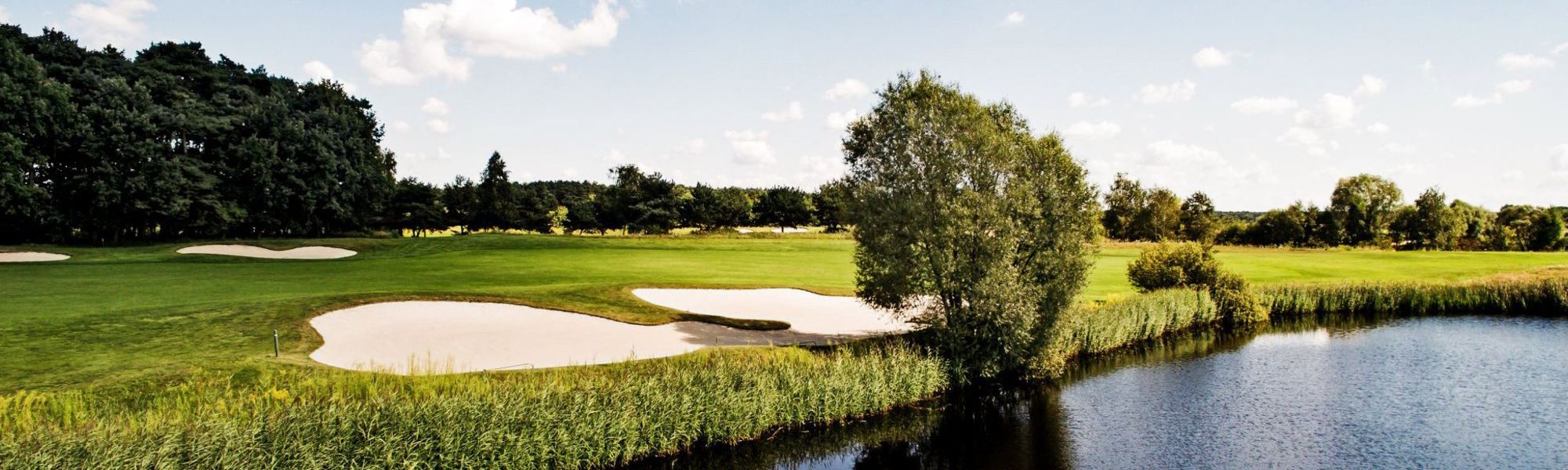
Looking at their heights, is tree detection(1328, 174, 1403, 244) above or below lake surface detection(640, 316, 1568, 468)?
above

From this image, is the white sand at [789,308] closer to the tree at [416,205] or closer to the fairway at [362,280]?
the fairway at [362,280]

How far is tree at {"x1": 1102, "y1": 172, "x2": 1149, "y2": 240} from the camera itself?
2596 inches

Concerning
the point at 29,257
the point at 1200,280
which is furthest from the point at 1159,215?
the point at 29,257

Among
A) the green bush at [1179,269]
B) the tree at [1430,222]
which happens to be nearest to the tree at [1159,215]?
the tree at [1430,222]

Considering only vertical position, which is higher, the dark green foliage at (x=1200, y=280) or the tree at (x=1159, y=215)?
the tree at (x=1159, y=215)

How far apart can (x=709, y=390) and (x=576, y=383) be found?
2.41 meters

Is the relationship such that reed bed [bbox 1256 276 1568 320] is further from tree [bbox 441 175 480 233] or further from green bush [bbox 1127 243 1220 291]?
tree [bbox 441 175 480 233]

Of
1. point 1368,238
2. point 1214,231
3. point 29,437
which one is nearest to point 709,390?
point 29,437

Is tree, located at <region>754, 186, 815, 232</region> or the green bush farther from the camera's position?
tree, located at <region>754, 186, 815, 232</region>

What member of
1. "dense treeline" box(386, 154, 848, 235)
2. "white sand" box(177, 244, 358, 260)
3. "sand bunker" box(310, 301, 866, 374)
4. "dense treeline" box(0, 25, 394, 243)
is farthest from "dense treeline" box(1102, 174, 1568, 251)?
"dense treeline" box(0, 25, 394, 243)

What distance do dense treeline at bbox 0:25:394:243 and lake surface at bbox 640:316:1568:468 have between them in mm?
42804

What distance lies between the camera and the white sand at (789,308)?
75.0 feet

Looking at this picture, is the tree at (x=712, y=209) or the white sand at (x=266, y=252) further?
the tree at (x=712, y=209)

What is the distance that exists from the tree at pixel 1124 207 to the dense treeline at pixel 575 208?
85.2 ft
